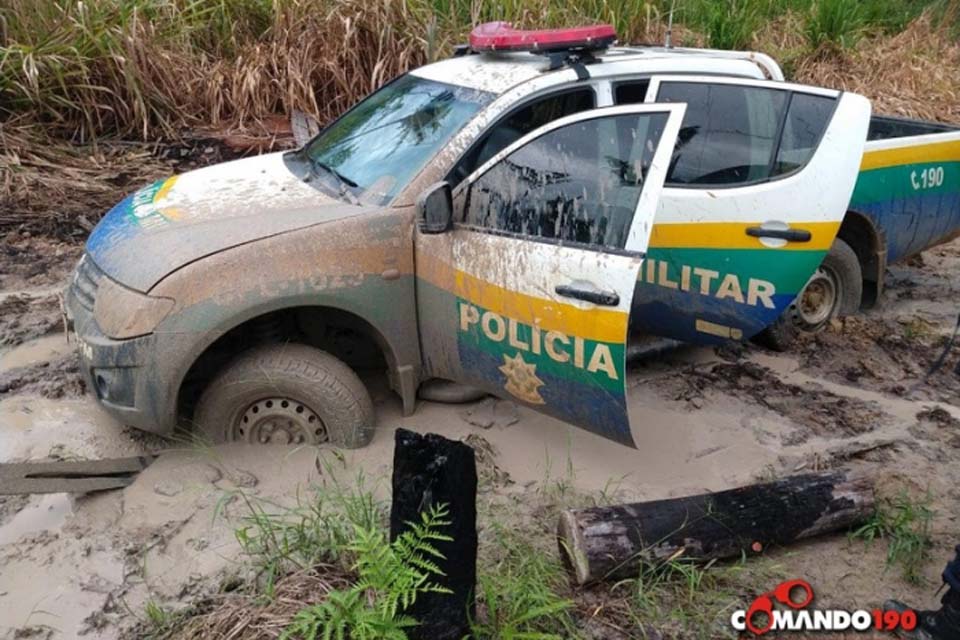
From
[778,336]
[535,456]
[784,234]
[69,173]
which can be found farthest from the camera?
[69,173]

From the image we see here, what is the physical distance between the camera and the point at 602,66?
4391 millimetres

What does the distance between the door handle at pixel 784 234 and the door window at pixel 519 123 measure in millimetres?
968

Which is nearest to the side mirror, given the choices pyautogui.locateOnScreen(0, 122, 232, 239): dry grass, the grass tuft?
pyautogui.locateOnScreen(0, 122, 232, 239): dry grass

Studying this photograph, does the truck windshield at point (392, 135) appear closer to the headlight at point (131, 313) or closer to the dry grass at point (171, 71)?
the headlight at point (131, 313)

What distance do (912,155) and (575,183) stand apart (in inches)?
106

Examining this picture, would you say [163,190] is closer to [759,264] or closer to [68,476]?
[68,476]

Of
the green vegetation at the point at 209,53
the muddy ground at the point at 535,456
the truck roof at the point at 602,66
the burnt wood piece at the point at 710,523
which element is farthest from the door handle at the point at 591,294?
the green vegetation at the point at 209,53

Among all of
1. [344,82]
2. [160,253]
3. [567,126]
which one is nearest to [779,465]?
[567,126]

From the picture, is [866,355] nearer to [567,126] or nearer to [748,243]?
[748,243]

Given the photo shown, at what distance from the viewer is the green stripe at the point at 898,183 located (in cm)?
515

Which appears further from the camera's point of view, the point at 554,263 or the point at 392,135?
the point at 392,135

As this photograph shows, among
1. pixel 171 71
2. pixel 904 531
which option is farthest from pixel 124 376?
pixel 171 71

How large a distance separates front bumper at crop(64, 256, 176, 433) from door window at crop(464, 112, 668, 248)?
1421mm

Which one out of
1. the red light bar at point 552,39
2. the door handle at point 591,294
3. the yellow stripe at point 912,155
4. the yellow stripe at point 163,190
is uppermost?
the red light bar at point 552,39
